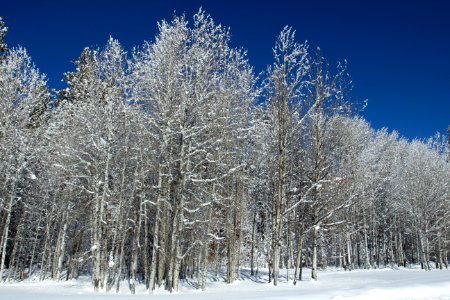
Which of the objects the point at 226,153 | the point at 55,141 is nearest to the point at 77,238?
the point at 55,141

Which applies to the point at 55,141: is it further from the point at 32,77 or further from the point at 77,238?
the point at 77,238

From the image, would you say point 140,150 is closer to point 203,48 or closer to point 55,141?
point 203,48

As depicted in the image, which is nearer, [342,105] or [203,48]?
[203,48]

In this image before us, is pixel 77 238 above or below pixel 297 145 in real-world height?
below

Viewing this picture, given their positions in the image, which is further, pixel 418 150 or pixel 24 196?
pixel 418 150

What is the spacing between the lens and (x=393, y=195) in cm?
3756

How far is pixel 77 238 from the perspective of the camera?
27.5 m

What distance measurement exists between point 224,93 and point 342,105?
6481 mm

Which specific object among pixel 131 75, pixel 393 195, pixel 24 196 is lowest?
pixel 24 196

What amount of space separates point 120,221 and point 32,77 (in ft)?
35.8

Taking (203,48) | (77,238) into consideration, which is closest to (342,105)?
(203,48)

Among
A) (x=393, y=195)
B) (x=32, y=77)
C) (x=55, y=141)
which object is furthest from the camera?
(x=393, y=195)

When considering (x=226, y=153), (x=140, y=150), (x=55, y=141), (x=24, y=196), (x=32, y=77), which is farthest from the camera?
(x=24, y=196)

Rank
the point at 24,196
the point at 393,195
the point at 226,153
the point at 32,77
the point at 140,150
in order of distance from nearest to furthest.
Result: the point at 140,150
the point at 226,153
the point at 32,77
the point at 24,196
the point at 393,195
